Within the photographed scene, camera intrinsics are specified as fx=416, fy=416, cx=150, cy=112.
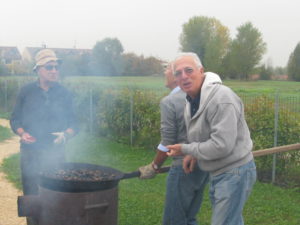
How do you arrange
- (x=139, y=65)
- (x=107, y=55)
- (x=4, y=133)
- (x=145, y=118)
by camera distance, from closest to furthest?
(x=107, y=55)
(x=139, y=65)
(x=145, y=118)
(x=4, y=133)

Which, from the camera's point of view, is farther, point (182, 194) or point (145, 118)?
point (145, 118)

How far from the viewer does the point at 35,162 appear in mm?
4215

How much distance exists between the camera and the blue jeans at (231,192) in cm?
286

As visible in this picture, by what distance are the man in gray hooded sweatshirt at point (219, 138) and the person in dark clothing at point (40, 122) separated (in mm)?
1662

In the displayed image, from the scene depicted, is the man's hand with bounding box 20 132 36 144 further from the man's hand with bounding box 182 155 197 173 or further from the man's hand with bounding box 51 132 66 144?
the man's hand with bounding box 182 155 197 173

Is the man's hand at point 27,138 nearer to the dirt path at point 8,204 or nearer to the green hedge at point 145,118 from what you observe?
the dirt path at point 8,204

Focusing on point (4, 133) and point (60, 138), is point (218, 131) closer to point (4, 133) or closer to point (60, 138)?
point (60, 138)

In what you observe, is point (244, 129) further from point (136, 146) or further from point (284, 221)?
point (136, 146)

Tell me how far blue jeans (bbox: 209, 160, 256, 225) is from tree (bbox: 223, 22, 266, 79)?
43062 mm

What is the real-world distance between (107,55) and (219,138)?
2566 mm

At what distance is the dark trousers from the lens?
421 cm

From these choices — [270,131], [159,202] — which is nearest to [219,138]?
[159,202]

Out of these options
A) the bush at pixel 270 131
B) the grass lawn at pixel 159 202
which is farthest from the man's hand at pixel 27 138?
the bush at pixel 270 131

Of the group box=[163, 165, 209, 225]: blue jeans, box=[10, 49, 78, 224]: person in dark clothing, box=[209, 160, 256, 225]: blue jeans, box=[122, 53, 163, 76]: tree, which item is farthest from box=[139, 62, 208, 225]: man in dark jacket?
box=[122, 53, 163, 76]: tree
